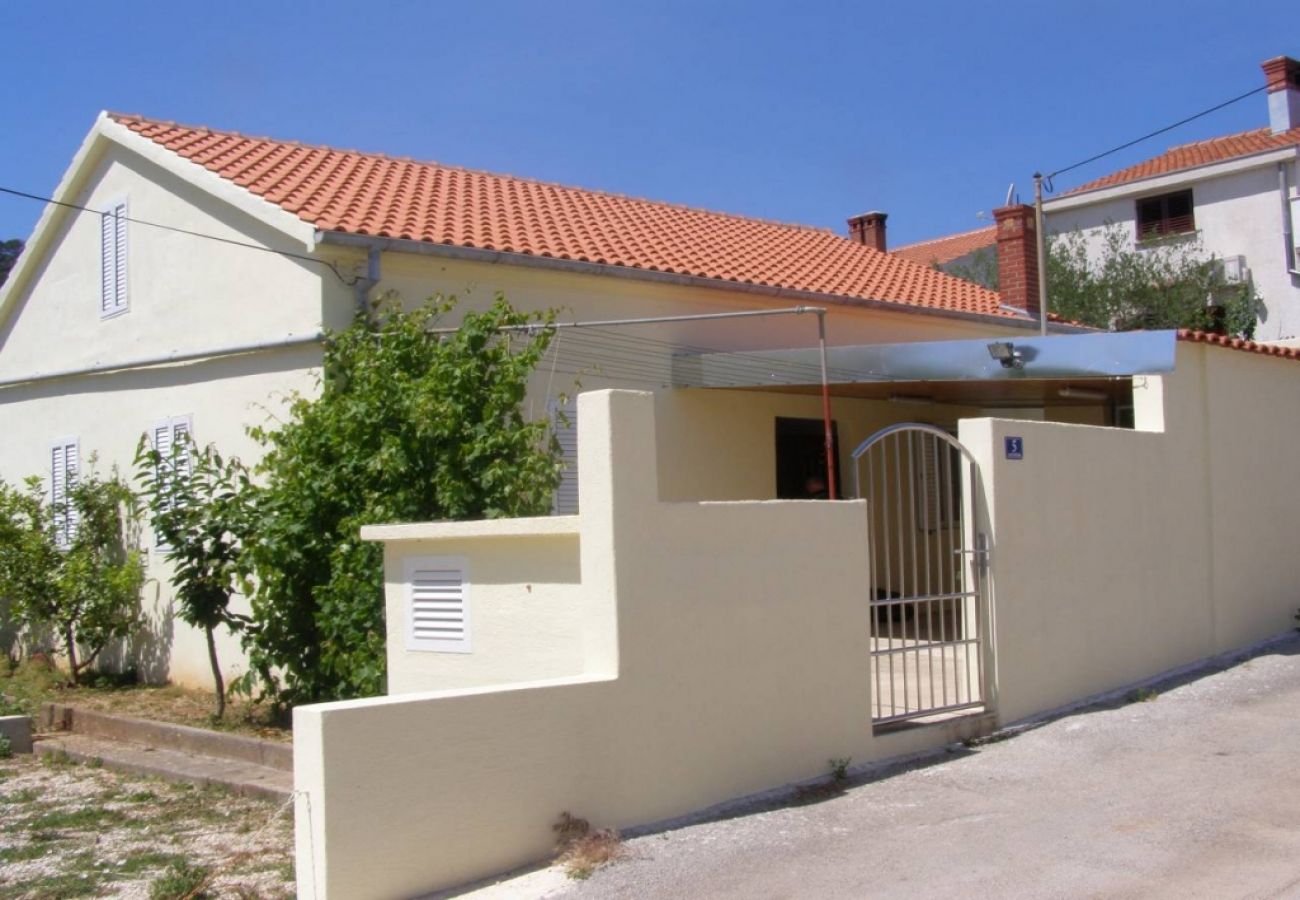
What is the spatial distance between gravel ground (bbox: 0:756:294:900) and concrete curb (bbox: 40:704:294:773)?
1.58 ft

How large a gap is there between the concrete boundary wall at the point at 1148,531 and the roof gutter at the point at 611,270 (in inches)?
169

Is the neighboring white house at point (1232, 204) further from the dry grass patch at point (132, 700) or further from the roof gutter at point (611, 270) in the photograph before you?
the dry grass patch at point (132, 700)

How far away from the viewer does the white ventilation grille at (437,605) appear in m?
7.78

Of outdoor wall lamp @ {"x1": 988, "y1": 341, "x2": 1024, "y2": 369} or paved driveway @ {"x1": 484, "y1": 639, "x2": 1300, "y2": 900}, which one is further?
outdoor wall lamp @ {"x1": 988, "y1": 341, "x2": 1024, "y2": 369}

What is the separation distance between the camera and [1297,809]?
6832 mm

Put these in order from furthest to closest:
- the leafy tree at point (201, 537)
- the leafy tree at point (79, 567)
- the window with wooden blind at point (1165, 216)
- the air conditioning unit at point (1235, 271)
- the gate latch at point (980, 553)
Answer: the window with wooden blind at point (1165, 216) → the air conditioning unit at point (1235, 271) → the leafy tree at point (79, 567) → the leafy tree at point (201, 537) → the gate latch at point (980, 553)

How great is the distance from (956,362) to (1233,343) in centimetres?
261

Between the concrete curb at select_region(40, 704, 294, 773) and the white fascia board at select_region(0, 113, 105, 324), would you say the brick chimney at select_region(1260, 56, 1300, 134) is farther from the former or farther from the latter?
the concrete curb at select_region(40, 704, 294, 773)

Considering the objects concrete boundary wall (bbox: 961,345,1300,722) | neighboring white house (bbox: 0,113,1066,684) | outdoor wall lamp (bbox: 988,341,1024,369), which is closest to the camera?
concrete boundary wall (bbox: 961,345,1300,722)

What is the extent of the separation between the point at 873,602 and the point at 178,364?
7916mm

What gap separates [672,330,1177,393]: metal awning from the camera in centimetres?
1037

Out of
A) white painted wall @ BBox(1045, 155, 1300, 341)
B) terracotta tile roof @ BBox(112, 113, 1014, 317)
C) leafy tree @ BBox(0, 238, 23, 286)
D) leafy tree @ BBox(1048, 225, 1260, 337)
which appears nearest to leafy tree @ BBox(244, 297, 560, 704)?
terracotta tile roof @ BBox(112, 113, 1014, 317)

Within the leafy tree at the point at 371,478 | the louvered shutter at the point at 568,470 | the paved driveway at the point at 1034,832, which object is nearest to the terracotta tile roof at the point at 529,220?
the louvered shutter at the point at 568,470

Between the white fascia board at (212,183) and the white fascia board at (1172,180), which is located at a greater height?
the white fascia board at (1172,180)
